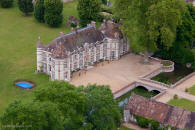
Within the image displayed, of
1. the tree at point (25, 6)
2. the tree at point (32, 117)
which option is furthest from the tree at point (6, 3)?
the tree at point (32, 117)

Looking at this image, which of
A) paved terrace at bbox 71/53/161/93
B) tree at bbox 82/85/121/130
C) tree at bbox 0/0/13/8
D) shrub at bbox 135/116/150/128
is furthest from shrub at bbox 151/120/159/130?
tree at bbox 0/0/13/8

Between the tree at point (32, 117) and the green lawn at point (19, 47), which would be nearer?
the tree at point (32, 117)

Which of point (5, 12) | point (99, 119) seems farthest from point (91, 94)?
point (5, 12)

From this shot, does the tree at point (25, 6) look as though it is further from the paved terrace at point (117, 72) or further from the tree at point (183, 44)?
the tree at point (183, 44)

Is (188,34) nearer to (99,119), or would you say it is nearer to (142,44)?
(142,44)

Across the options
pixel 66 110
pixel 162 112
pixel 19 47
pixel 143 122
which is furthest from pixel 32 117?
pixel 19 47

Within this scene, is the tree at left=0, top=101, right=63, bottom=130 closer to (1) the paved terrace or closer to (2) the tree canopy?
(2) the tree canopy
